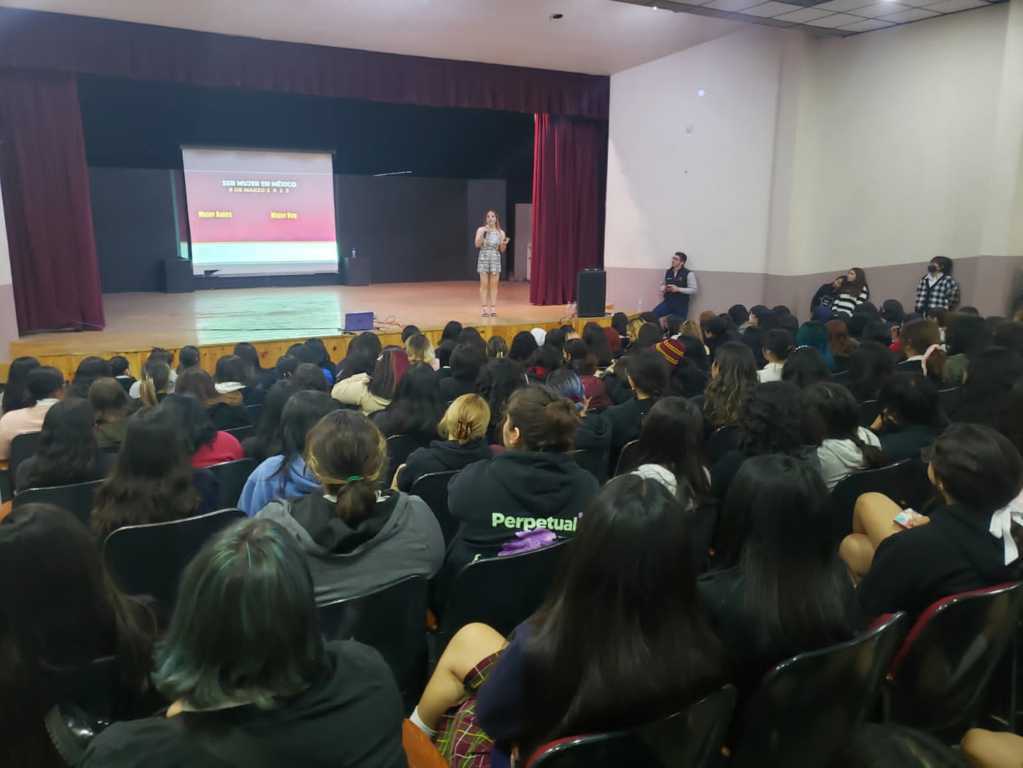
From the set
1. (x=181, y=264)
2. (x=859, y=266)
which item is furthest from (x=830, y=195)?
(x=181, y=264)

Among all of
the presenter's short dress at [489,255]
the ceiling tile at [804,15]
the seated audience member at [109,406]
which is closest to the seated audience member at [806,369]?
the seated audience member at [109,406]

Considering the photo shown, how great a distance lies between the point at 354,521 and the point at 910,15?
7117mm

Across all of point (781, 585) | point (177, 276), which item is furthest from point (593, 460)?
point (177, 276)

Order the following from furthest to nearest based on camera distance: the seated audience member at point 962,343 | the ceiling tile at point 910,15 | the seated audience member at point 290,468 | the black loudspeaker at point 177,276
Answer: the black loudspeaker at point 177,276
the ceiling tile at point 910,15
the seated audience member at point 962,343
the seated audience member at point 290,468

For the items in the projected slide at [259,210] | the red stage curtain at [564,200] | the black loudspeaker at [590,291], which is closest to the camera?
the black loudspeaker at [590,291]

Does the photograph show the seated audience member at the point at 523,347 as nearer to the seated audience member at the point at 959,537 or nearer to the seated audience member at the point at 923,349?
the seated audience member at the point at 923,349

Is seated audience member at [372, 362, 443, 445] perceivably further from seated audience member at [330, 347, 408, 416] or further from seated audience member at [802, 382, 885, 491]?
seated audience member at [802, 382, 885, 491]

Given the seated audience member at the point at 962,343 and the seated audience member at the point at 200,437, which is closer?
the seated audience member at the point at 200,437

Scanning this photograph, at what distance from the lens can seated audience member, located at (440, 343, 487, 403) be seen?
3.68 metres

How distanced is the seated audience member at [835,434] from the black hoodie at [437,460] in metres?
1.14

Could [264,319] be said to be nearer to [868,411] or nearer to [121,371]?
[121,371]

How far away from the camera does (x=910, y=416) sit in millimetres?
2703

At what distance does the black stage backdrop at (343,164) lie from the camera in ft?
32.1

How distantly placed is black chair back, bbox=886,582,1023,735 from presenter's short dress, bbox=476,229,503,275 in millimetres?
7541
